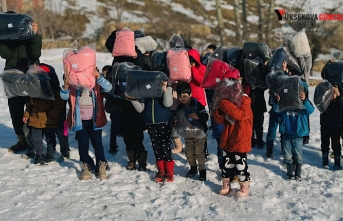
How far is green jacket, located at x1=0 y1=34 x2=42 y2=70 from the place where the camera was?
6043 mm

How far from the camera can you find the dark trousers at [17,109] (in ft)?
20.3

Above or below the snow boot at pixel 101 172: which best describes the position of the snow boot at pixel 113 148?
above

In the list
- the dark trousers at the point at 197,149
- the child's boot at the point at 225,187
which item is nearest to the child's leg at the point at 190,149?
the dark trousers at the point at 197,149

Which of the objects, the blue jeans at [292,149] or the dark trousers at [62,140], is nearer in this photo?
the blue jeans at [292,149]

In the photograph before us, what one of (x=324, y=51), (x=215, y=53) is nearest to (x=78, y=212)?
(x=215, y=53)

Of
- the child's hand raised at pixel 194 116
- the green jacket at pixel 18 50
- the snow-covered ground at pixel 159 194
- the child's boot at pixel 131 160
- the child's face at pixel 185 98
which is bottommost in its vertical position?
the snow-covered ground at pixel 159 194

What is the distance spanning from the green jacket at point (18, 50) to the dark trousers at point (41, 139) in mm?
1091

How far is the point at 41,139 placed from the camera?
5922 mm

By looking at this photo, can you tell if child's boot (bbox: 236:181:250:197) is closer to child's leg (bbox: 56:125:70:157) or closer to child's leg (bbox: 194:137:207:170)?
child's leg (bbox: 194:137:207:170)

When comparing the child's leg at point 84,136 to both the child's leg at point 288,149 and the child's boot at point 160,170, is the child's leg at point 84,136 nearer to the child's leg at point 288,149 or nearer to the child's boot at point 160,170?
the child's boot at point 160,170

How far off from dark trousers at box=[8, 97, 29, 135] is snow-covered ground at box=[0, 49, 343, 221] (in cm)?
53

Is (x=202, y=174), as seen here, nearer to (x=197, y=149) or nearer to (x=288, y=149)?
(x=197, y=149)

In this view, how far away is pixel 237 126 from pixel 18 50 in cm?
362

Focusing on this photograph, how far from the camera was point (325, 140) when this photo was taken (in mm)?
5777
